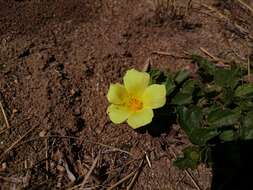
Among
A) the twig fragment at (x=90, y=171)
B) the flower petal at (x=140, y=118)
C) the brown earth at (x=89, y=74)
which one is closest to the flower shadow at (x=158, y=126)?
the brown earth at (x=89, y=74)

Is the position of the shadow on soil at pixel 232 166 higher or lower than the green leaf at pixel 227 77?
lower

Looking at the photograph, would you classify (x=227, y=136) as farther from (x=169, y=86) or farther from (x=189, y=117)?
(x=169, y=86)

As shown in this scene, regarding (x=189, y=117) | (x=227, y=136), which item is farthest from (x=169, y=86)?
(x=227, y=136)

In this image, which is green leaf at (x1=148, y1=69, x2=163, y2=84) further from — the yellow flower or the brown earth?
the brown earth

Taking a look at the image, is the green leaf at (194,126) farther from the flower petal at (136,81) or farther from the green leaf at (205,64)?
the green leaf at (205,64)

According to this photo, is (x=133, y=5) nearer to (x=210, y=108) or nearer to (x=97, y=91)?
(x=97, y=91)

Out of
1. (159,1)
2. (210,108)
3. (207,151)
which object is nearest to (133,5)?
(159,1)

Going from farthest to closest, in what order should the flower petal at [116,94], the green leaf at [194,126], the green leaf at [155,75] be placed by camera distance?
1. the green leaf at [155,75]
2. the flower petal at [116,94]
3. the green leaf at [194,126]

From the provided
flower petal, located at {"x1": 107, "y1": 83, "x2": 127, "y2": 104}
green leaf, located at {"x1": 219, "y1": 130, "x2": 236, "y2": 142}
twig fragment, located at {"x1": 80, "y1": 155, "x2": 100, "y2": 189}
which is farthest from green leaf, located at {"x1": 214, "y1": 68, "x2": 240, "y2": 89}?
twig fragment, located at {"x1": 80, "y1": 155, "x2": 100, "y2": 189}
